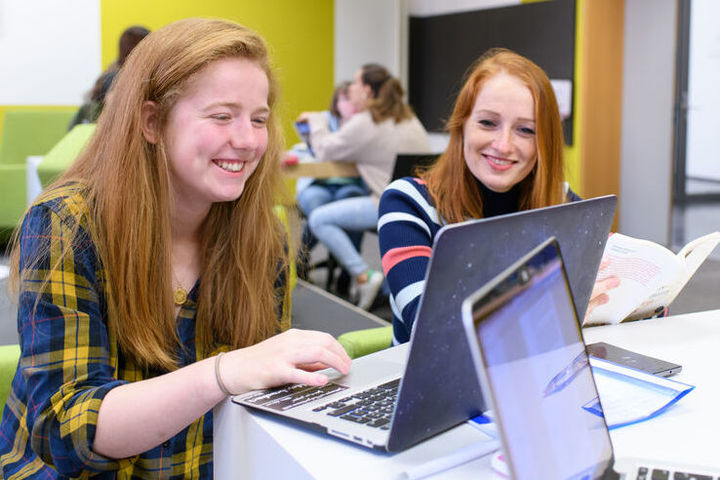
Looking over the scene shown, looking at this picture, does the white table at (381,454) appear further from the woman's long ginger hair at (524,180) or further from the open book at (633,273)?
the woman's long ginger hair at (524,180)

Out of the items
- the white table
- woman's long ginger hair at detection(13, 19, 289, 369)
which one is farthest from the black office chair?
the white table

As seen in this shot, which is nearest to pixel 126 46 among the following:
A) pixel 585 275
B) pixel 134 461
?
pixel 134 461

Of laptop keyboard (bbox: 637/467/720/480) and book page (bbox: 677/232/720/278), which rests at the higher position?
book page (bbox: 677/232/720/278)

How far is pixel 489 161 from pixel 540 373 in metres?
1.08

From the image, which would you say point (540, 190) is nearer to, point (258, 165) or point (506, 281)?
point (258, 165)

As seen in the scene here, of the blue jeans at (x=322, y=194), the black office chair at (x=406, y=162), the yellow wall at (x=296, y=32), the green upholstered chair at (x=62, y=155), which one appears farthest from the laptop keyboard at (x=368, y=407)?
the yellow wall at (x=296, y=32)

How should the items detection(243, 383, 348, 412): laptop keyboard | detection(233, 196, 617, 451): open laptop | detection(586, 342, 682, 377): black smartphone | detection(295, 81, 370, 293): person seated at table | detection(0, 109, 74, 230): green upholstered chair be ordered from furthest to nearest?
detection(0, 109, 74, 230): green upholstered chair < detection(295, 81, 370, 293): person seated at table < detection(586, 342, 682, 377): black smartphone < detection(243, 383, 348, 412): laptop keyboard < detection(233, 196, 617, 451): open laptop

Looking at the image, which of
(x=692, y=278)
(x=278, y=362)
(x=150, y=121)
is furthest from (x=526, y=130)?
(x=692, y=278)

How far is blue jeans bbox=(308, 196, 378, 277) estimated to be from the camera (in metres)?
4.20

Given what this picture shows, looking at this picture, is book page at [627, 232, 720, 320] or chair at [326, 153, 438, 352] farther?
chair at [326, 153, 438, 352]

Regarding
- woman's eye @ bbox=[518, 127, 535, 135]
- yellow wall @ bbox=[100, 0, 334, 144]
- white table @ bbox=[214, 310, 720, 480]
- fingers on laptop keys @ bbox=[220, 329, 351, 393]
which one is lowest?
white table @ bbox=[214, 310, 720, 480]

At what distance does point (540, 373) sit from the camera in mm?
660

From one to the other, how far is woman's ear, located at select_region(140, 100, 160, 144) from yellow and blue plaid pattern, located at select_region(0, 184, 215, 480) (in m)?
0.13

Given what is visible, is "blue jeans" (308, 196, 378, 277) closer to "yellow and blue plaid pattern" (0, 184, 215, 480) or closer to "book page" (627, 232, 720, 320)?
"book page" (627, 232, 720, 320)
